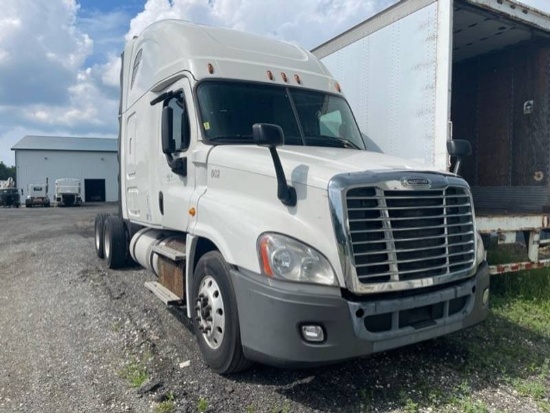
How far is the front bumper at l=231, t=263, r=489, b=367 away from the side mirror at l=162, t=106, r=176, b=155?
1925 mm

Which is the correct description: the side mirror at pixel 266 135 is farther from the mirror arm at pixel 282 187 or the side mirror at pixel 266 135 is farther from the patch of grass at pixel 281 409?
the patch of grass at pixel 281 409

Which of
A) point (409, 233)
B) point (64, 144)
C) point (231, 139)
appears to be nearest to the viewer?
point (409, 233)

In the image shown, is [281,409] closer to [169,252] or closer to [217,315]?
[217,315]

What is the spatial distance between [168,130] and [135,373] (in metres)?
2.34

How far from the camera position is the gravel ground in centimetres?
337

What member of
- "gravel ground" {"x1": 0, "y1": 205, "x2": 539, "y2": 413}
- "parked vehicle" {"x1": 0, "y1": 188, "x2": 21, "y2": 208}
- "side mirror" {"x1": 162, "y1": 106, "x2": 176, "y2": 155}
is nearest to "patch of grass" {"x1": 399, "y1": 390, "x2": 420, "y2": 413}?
"gravel ground" {"x1": 0, "y1": 205, "x2": 539, "y2": 413}

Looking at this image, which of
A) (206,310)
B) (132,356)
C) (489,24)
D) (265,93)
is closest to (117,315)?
(132,356)

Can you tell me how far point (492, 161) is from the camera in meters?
7.83

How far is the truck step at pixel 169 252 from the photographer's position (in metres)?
4.57

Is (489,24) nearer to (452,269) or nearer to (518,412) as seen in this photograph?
(452,269)

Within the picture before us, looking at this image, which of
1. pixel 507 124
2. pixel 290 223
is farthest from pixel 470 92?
pixel 290 223

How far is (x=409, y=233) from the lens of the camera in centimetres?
341

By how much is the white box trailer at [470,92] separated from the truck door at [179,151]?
107 inches

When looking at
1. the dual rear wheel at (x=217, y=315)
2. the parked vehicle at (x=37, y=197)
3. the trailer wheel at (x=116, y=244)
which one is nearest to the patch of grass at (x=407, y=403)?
the dual rear wheel at (x=217, y=315)
